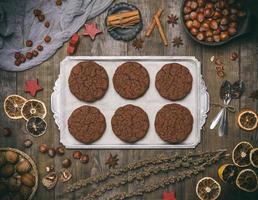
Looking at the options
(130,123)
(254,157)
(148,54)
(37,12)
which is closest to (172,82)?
(148,54)

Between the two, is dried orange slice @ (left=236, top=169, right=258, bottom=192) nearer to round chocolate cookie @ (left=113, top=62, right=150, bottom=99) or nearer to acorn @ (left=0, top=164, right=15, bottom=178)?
round chocolate cookie @ (left=113, top=62, right=150, bottom=99)

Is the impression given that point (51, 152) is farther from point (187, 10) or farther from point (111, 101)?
point (187, 10)

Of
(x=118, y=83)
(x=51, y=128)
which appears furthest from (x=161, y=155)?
(x=51, y=128)

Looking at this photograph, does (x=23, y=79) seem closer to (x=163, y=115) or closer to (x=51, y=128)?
(x=51, y=128)

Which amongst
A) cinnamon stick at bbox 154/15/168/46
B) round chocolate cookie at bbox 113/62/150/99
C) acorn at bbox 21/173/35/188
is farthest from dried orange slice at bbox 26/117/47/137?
cinnamon stick at bbox 154/15/168/46

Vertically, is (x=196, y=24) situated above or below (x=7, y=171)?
above

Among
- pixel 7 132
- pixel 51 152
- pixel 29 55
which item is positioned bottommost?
pixel 51 152
